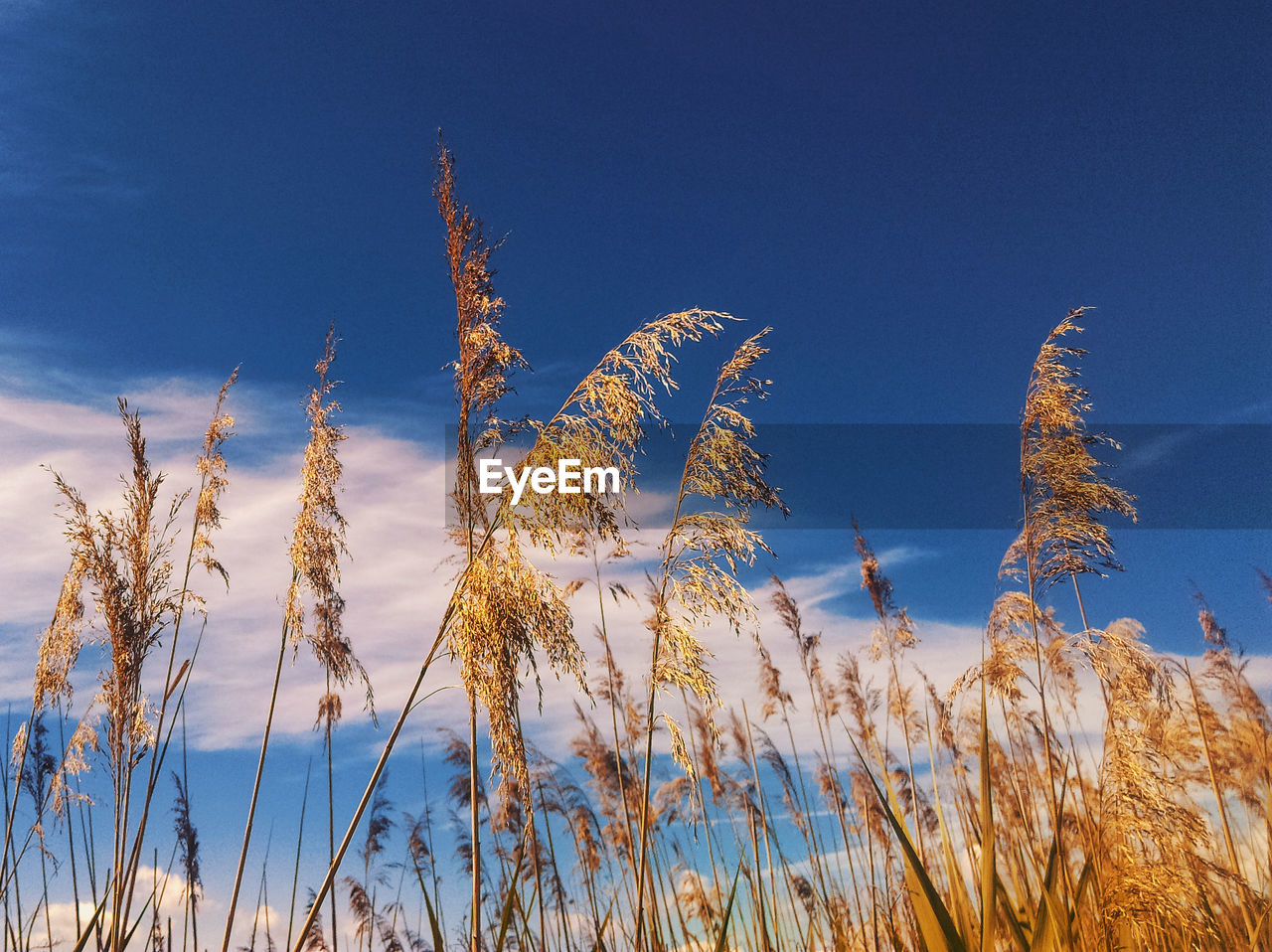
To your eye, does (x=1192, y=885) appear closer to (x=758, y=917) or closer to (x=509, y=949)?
(x=758, y=917)

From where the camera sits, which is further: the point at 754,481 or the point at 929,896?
the point at 754,481

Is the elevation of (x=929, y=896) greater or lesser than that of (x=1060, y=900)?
greater

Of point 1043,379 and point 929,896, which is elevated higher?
point 1043,379

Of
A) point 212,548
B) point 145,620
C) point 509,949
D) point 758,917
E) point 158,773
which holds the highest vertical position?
point 212,548

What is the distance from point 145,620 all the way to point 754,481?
3.08 metres

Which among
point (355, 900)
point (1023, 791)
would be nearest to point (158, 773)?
point (355, 900)

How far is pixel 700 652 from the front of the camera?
3.48 meters

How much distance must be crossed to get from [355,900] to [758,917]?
4.56m

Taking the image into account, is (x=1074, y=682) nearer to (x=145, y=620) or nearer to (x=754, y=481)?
(x=754, y=481)

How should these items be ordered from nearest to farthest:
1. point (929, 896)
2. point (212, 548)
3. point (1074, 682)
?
point (929, 896)
point (212, 548)
point (1074, 682)

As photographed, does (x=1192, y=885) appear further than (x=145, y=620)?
No

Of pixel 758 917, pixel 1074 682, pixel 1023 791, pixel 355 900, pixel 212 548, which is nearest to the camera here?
pixel 758 917

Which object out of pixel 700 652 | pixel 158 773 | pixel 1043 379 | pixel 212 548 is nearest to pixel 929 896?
pixel 700 652

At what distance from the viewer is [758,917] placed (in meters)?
4.20
